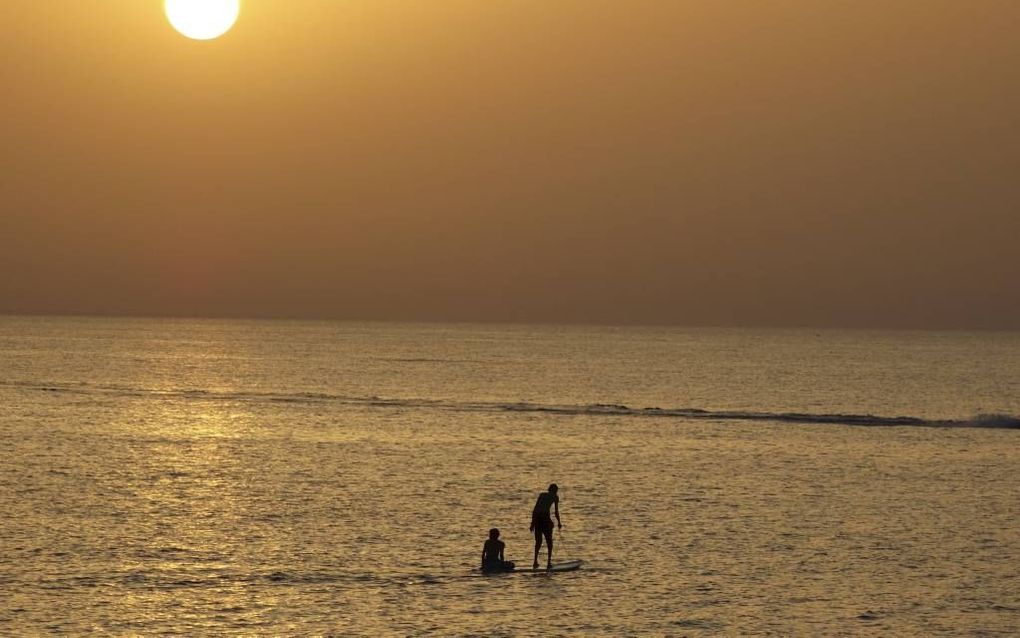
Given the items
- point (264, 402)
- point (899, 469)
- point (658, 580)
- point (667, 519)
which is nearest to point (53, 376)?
point (264, 402)

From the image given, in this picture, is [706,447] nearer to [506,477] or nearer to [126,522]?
[506,477]

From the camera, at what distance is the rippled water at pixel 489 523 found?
35.2 m

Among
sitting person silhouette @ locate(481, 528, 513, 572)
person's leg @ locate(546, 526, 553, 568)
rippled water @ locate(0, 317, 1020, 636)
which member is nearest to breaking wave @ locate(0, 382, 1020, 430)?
rippled water @ locate(0, 317, 1020, 636)

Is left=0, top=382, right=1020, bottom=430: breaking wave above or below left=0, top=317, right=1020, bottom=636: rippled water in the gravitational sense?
above

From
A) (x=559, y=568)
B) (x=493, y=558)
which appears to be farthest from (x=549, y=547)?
(x=493, y=558)

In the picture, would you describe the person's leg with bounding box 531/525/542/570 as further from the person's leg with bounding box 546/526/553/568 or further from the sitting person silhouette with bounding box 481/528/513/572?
the sitting person silhouette with bounding box 481/528/513/572

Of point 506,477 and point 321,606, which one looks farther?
point 506,477

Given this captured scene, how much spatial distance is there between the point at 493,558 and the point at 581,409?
267 feet

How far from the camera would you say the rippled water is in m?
35.2

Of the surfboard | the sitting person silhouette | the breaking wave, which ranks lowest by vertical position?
the surfboard

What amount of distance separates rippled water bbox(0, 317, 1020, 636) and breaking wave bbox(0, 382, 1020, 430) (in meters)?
1.86

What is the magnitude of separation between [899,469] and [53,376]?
380ft

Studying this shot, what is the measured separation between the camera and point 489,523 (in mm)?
50094

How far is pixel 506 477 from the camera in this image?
66.2m
